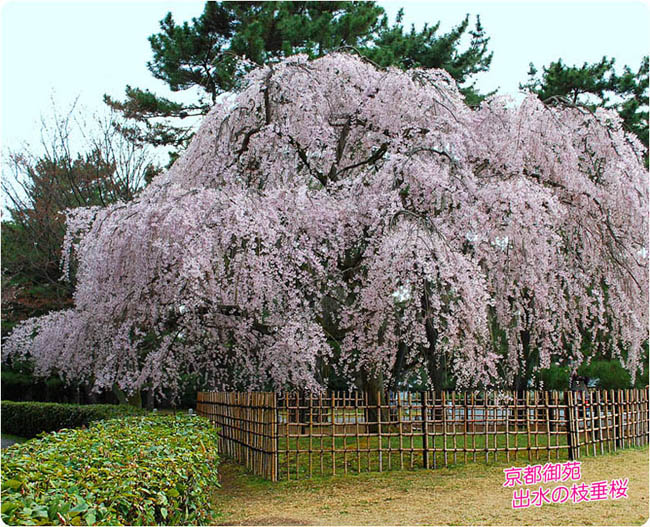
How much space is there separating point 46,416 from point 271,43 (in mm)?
9458

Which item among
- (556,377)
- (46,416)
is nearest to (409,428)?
(556,377)

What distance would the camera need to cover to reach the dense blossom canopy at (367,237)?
8031 millimetres

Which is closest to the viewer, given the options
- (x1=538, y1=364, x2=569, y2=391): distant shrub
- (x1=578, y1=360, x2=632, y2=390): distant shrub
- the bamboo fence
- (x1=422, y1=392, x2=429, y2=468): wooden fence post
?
the bamboo fence

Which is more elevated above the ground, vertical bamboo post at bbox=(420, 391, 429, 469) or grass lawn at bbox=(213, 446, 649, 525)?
vertical bamboo post at bbox=(420, 391, 429, 469)

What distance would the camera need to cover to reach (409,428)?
8.11m

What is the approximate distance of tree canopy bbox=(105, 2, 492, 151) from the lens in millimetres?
14078

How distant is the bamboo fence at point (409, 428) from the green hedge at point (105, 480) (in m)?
2.56

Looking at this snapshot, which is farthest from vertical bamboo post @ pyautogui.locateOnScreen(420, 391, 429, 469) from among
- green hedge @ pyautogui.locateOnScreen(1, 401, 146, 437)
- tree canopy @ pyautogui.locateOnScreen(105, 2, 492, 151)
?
tree canopy @ pyautogui.locateOnScreen(105, 2, 492, 151)

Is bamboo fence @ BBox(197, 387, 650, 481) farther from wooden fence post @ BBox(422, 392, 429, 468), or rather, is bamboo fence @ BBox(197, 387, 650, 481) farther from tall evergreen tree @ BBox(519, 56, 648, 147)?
tall evergreen tree @ BBox(519, 56, 648, 147)

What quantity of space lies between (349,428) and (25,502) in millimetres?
5787

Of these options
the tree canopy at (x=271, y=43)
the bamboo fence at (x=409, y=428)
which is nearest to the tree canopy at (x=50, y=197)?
the tree canopy at (x=271, y=43)

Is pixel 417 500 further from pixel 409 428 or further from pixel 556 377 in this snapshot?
pixel 556 377

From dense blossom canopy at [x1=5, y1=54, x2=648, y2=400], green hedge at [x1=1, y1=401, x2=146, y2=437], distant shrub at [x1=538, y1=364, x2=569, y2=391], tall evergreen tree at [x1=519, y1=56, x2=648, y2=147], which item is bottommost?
green hedge at [x1=1, y1=401, x2=146, y2=437]

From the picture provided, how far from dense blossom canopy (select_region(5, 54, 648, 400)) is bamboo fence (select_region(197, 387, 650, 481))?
51 centimetres
